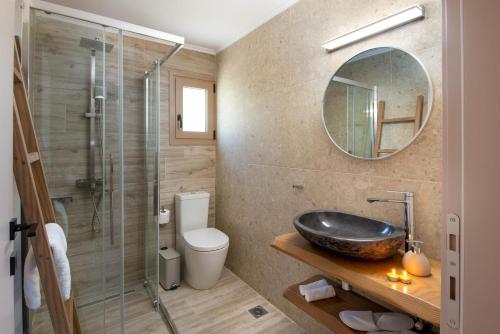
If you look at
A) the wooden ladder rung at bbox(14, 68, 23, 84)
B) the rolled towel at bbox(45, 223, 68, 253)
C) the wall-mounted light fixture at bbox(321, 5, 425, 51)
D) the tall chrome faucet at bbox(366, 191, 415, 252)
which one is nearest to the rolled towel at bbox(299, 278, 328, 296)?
the tall chrome faucet at bbox(366, 191, 415, 252)

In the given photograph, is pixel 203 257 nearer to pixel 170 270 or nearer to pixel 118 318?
pixel 170 270

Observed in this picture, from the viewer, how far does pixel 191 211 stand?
2.76 meters

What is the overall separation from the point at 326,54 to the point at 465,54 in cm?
133

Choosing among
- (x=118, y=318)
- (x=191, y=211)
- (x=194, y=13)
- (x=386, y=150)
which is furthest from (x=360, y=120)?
(x=118, y=318)

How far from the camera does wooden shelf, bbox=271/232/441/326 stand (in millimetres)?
913

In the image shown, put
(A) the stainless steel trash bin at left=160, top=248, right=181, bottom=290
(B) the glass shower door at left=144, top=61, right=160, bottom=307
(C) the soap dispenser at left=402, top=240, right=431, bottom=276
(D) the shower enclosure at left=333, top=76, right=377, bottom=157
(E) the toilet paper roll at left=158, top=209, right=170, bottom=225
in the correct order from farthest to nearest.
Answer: (E) the toilet paper roll at left=158, top=209, right=170, bottom=225 → (A) the stainless steel trash bin at left=160, top=248, right=181, bottom=290 → (B) the glass shower door at left=144, top=61, right=160, bottom=307 → (D) the shower enclosure at left=333, top=76, right=377, bottom=157 → (C) the soap dispenser at left=402, top=240, right=431, bottom=276

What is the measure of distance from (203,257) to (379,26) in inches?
84.9

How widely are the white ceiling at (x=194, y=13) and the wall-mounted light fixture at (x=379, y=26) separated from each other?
2.05ft

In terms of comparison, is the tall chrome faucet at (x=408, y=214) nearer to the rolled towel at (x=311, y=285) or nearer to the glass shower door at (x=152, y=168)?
the rolled towel at (x=311, y=285)

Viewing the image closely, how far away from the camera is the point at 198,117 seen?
300 centimetres

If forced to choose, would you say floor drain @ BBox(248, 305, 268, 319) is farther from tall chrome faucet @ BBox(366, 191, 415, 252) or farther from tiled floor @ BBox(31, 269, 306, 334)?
tall chrome faucet @ BBox(366, 191, 415, 252)

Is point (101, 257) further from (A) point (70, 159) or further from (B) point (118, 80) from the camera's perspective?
(B) point (118, 80)

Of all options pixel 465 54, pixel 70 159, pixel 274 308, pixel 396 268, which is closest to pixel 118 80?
pixel 70 159

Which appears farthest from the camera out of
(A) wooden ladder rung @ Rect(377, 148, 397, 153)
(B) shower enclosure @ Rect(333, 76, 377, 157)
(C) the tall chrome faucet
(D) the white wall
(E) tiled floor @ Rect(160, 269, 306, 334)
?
(E) tiled floor @ Rect(160, 269, 306, 334)
